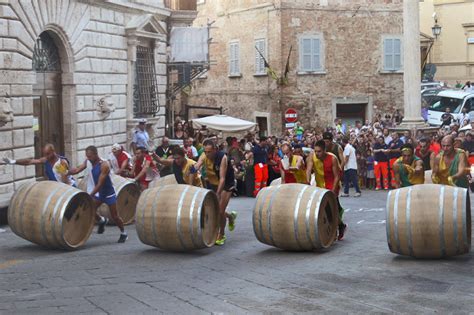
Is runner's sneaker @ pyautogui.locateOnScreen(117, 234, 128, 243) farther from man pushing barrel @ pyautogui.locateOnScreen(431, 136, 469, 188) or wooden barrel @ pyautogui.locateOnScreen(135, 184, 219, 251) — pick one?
man pushing barrel @ pyautogui.locateOnScreen(431, 136, 469, 188)

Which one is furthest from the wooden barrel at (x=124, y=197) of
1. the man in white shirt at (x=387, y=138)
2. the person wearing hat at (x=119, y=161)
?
the man in white shirt at (x=387, y=138)

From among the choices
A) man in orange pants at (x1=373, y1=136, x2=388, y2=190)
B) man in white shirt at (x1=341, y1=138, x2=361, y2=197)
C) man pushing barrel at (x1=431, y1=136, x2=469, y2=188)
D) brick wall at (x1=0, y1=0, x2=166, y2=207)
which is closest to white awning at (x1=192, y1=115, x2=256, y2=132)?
brick wall at (x1=0, y1=0, x2=166, y2=207)

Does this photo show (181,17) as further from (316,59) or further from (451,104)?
(451,104)

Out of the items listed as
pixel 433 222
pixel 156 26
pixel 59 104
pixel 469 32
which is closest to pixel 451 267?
pixel 433 222

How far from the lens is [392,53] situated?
39500 mm

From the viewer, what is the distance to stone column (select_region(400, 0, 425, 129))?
29.4 metres

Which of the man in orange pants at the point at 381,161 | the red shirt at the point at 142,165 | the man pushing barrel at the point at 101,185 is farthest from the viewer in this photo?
the man in orange pants at the point at 381,161

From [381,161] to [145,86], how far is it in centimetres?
676

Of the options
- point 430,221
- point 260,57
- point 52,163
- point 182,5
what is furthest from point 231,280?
point 260,57

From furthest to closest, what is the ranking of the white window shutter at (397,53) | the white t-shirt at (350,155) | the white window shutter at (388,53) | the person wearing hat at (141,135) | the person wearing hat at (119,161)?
1. the white window shutter at (397,53)
2. the white window shutter at (388,53)
3. the white t-shirt at (350,155)
4. the person wearing hat at (141,135)
5. the person wearing hat at (119,161)

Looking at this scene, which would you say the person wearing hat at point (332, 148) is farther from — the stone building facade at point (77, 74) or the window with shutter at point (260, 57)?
the window with shutter at point (260, 57)

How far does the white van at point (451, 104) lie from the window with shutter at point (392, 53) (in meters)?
2.26

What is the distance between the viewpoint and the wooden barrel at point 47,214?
13438 millimetres

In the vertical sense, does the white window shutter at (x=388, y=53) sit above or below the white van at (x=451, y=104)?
above
